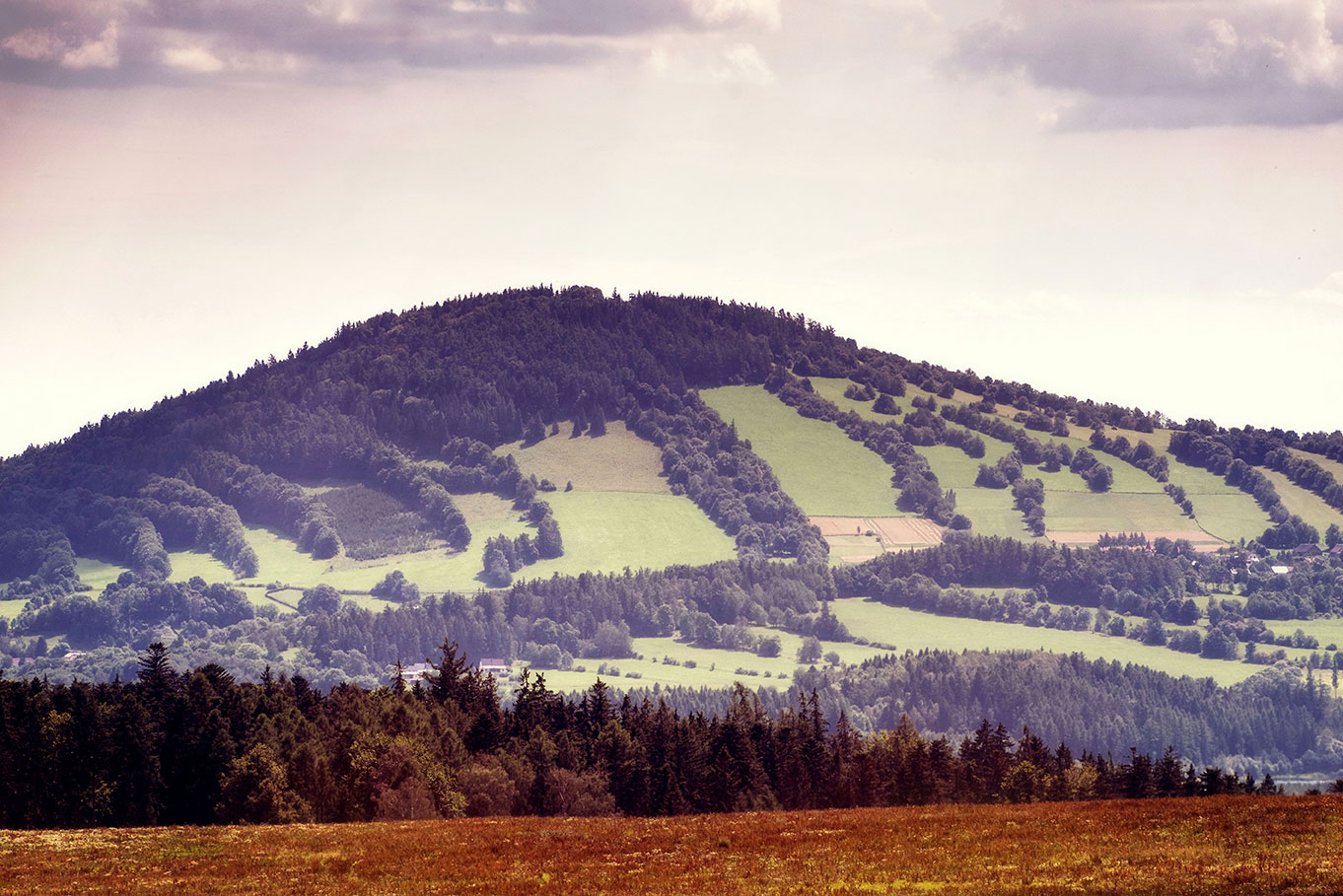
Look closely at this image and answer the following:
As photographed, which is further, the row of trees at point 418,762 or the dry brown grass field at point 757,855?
the row of trees at point 418,762

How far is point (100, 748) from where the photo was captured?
356ft

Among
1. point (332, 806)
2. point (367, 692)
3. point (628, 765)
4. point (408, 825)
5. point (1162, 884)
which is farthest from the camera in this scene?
point (367, 692)

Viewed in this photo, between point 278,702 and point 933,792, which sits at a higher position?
point 278,702

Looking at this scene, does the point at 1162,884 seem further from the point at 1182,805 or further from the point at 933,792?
the point at 933,792

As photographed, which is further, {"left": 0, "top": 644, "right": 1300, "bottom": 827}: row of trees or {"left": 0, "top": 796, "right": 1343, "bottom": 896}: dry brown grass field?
{"left": 0, "top": 644, "right": 1300, "bottom": 827}: row of trees

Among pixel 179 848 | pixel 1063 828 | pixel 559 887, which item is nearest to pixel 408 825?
pixel 179 848

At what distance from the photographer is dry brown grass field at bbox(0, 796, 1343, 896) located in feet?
180

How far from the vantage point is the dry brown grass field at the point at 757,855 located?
180 feet

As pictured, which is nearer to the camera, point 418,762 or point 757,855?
point 757,855

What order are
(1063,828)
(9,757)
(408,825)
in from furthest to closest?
(9,757), (408,825), (1063,828)

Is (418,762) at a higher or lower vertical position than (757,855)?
higher

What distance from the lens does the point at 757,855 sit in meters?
63.1

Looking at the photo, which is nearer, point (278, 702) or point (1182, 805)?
point (1182, 805)

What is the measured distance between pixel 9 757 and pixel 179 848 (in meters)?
46.5
